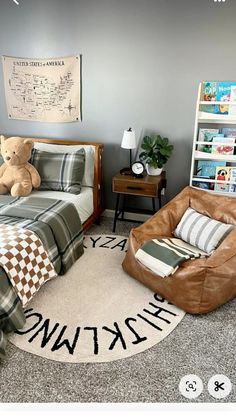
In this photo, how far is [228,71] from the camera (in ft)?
9.18

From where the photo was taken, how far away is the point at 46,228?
2.30 meters

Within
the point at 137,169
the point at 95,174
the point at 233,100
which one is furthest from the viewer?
the point at 95,174

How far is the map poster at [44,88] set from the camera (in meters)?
3.25

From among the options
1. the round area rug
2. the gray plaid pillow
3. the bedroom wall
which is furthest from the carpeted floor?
the bedroom wall

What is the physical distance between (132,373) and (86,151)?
214 cm

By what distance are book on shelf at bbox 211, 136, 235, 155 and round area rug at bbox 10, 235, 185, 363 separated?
144 cm

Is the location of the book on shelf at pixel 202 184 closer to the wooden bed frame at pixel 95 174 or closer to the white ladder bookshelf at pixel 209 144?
the white ladder bookshelf at pixel 209 144

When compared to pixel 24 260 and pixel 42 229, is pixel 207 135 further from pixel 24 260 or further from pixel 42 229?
pixel 24 260

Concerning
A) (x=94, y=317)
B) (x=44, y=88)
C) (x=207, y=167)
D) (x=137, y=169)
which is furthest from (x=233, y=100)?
(x=94, y=317)

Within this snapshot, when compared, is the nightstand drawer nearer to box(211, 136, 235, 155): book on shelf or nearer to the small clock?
the small clock

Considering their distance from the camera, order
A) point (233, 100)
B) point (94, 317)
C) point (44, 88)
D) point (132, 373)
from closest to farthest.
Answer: point (132, 373), point (94, 317), point (233, 100), point (44, 88)

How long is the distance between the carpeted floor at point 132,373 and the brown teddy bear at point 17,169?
1.49 metres

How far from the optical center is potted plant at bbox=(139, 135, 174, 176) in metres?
2.98

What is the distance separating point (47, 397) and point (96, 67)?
292 cm
